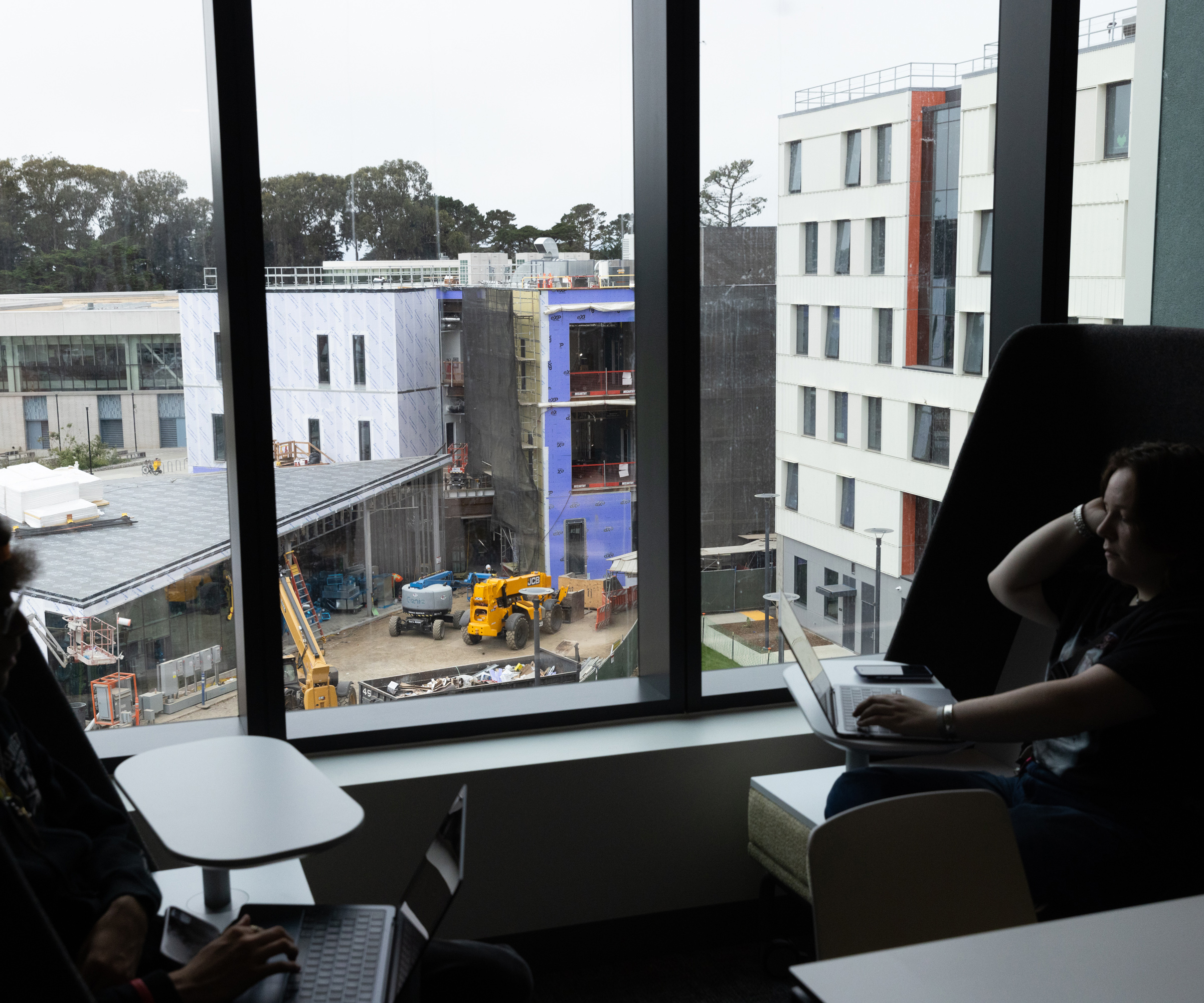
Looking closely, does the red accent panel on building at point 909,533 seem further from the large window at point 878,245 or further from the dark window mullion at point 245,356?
the dark window mullion at point 245,356

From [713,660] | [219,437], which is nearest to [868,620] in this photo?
[713,660]

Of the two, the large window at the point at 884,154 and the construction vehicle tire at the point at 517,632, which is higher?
Result: the large window at the point at 884,154

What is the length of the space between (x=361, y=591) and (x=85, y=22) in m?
1.37

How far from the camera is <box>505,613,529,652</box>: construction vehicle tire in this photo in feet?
9.16

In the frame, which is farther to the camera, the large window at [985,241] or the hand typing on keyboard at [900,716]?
the large window at [985,241]

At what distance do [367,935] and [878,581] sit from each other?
6.33 feet

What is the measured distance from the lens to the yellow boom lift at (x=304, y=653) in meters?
2.56

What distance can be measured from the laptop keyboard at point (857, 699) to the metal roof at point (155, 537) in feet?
4.11

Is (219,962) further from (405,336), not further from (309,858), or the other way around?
(405,336)

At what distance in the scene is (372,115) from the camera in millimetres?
2520

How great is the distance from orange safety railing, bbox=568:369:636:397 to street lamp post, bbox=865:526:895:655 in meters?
0.79

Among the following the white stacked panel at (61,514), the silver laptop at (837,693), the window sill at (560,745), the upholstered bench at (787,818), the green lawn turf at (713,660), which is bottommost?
the upholstered bench at (787,818)

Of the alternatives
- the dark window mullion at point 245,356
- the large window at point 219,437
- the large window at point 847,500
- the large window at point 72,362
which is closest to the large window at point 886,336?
the large window at point 847,500

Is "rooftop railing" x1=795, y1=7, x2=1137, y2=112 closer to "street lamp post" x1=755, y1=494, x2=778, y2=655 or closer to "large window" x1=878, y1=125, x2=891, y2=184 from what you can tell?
"large window" x1=878, y1=125, x2=891, y2=184
